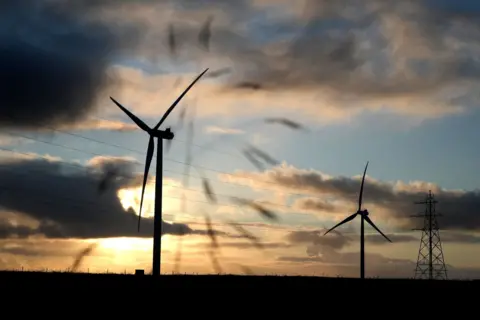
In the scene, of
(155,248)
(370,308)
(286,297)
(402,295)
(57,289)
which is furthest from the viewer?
(402,295)

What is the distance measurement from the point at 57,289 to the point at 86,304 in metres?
10.3

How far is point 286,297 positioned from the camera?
4085 inches

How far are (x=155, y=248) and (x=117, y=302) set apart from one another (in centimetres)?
3151

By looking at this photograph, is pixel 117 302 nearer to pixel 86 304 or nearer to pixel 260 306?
pixel 86 304

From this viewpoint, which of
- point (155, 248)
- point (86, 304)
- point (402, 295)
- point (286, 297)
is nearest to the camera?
point (86, 304)

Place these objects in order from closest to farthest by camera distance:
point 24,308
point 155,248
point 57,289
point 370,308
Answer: point 24,308 < point 57,289 < point 370,308 < point 155,248

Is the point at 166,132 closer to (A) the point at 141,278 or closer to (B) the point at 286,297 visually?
(A) the point at 141,278

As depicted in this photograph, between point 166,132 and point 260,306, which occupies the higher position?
point 166,132

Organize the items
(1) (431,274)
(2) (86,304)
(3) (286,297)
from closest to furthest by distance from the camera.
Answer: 1. (2) (86,304)
2. (3) (286,297)
3. (1) (431,274)

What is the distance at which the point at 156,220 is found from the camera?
115 metres

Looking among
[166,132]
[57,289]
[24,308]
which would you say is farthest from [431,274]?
[24,308]

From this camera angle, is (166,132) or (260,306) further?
(166,132)

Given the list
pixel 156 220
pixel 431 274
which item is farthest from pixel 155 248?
pixel 431 274

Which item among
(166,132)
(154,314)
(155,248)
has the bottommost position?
(154,314)
